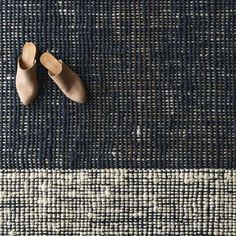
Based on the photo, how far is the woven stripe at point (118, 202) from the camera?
3.98ft

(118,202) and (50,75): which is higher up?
(50,75)

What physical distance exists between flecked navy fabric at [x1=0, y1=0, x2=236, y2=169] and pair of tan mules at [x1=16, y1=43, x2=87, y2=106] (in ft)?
0.10

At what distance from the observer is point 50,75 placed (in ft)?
3.92

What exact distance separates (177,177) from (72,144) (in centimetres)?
28

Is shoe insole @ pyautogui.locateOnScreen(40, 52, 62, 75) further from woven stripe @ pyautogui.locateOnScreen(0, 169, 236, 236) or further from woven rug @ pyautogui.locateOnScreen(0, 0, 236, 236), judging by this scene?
woven stripe @ pyautogui.locateOnScreen(0, 169, 236, 236)

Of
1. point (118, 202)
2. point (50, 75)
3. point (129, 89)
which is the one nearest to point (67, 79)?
point (50, 75)

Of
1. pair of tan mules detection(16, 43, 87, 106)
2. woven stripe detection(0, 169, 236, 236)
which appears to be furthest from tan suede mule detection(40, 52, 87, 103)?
woven stripe detection(0, 169, 236, 236)

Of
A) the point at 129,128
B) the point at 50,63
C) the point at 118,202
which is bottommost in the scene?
the point at 118,202

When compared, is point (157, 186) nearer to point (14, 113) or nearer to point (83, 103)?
point (83, 103)

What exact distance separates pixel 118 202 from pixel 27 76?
0.39 m

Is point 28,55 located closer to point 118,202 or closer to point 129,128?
point 129,128

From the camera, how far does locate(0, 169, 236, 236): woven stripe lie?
3.98 feet

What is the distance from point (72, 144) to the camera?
1228 mm

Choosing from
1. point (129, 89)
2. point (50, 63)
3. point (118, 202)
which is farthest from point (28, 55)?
point (118, 202)
